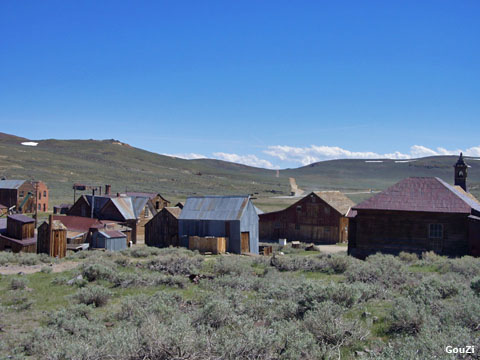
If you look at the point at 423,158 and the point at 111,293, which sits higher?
the point at 423,158

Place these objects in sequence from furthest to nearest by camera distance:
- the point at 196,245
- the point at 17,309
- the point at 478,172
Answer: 1. the point at 478,172
2. the point at 196,245
3. the point at 17,309

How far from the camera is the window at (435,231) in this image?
71.5 feet

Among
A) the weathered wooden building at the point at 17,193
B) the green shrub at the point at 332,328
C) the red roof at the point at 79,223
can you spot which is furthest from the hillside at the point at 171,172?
the green shrub at the point at 332,328

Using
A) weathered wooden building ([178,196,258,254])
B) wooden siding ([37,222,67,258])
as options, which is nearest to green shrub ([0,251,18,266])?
wooden siding ([37,222,67,258])

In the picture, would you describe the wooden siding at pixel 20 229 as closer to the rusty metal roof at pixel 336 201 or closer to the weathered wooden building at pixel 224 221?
the weathered wooden building at pixel 224 221

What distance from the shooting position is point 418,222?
72.5 ft

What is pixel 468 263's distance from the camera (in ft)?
47.8

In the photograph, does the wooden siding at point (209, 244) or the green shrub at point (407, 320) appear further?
the wooden siding at point (209, 244)

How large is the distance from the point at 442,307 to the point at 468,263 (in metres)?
6.95

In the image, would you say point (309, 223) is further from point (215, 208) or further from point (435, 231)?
point (435, 231)

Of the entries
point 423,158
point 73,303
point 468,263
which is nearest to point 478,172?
point 423,158

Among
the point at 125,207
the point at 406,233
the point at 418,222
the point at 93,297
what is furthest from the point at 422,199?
the point at 125,207

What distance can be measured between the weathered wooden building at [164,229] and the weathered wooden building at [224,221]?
1344 mm

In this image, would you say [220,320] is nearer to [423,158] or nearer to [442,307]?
[442,307]
